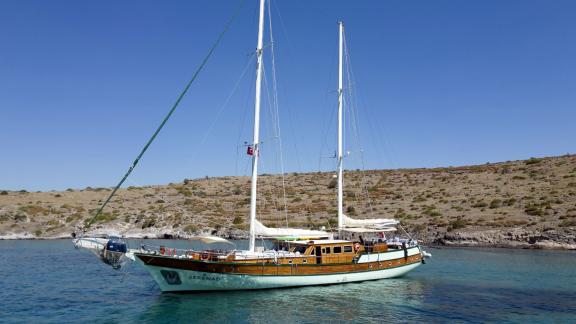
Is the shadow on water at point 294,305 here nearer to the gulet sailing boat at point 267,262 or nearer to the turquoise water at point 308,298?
the turquoise water at point 308,298

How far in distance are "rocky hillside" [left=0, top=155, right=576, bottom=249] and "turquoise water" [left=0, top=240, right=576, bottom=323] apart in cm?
1979

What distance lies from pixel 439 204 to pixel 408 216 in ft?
29.1

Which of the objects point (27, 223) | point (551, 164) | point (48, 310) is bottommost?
point (48, 310)

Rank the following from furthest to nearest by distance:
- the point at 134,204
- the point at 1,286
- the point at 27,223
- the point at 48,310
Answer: the point at 134,204 → the point at 27,223 → the point at 1,286 → the point at 48,310

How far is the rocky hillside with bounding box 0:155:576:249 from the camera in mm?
60031

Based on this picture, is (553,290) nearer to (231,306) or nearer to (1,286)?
(231,306)

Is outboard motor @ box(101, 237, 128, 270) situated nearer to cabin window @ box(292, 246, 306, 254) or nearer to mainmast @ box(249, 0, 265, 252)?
mainmast @ box(249, 0, 265, 252)

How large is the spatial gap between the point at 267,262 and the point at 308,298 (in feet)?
12.0

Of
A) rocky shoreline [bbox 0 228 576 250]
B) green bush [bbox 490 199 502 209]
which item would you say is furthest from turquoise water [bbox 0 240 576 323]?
green bush [bbox 490 199 502 209]

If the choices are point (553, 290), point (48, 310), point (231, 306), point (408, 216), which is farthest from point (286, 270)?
point (408, 216)

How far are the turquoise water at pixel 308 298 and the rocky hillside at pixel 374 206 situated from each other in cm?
1979

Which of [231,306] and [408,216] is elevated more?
[408,216]

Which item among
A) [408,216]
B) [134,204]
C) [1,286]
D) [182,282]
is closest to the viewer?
[182,282]

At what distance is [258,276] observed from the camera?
29.1 m
